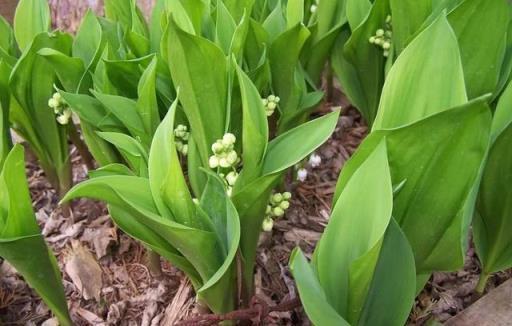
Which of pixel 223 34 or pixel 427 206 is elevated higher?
pixel 223 34

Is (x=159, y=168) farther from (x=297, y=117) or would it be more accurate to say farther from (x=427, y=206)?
(x=297, y=117)

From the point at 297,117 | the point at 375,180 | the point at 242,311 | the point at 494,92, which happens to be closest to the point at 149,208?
the point at 242,311

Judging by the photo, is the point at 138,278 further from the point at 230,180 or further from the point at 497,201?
the point at 497,201

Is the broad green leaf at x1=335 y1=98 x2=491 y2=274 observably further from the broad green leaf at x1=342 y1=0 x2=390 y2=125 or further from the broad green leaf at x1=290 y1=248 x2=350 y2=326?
the broad green leaf at x1=342 y1=0 x2=390 y2=125

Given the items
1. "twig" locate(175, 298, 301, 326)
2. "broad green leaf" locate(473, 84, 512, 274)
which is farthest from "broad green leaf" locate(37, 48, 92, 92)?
"broad green leaf" locate(473, 84, 512, 274)

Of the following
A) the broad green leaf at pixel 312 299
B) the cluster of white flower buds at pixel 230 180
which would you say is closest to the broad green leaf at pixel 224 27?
the cluster of white flower buds at pixel 230 180

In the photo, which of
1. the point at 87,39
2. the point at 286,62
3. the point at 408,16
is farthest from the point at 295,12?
the point at 87,39
